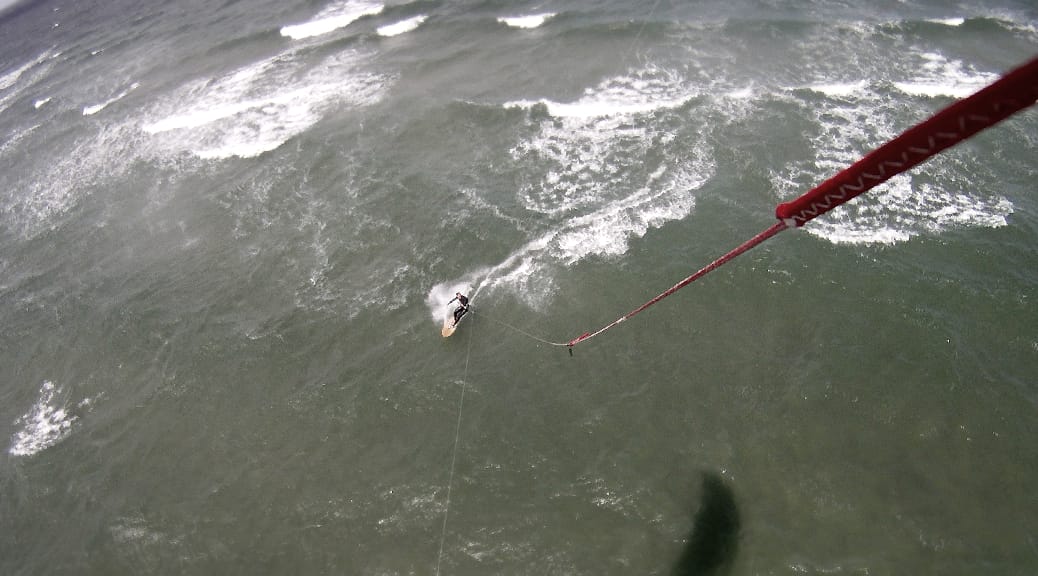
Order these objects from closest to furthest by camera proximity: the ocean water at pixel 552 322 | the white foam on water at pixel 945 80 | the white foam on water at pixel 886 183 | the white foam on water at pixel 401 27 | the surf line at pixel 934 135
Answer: the surf line at pixel 934 135 < the ocean water at pixel 552 322 < the white foam on water at pixel 886 183 < the white foam on water at pixel 945 80 < the white foam on water at pixel 401 27

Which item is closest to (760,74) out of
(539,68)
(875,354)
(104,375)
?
(539,68)

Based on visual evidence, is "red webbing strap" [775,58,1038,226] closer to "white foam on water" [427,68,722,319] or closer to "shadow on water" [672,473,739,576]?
"shadow on water" [672,473,739,576]

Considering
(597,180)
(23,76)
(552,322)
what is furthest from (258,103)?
(23,76)

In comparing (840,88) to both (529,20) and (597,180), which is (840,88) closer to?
(597,180)

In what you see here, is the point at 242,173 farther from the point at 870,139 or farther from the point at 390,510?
Result: the point at 870,139

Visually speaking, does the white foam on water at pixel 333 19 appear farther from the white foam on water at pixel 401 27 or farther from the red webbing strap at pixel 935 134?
the red webbing strap at pixel 935 134

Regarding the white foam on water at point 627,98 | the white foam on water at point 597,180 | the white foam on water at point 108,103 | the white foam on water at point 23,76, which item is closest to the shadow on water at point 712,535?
the white foam on water at point 597,180

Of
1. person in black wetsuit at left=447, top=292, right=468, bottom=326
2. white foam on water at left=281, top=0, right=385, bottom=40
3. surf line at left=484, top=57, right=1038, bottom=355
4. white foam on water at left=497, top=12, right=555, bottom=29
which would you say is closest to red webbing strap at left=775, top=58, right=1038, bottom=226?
surf line at left=484, top=57, right=1038, bottom=355
